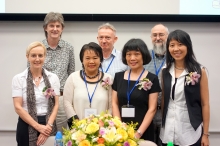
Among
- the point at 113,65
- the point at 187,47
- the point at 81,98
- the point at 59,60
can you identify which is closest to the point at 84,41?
the point at 59,60

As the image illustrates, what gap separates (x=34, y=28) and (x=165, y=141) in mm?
2220

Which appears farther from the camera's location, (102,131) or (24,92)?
(24,92)

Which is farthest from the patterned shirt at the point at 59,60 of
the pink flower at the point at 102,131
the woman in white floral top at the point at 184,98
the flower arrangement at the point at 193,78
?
the pink flower at the point at 102,131

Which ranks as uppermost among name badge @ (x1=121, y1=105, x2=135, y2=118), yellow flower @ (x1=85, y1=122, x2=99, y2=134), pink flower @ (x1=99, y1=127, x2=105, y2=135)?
Answer: yellow flower @ (x1=85, y1=122, x2=99, y2=134)

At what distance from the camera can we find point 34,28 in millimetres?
3594

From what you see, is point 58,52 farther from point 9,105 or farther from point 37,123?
point 9,105

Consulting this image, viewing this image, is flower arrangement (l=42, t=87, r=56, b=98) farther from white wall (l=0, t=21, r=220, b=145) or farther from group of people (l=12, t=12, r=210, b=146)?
white wall (l=0, t=21, r=220, b=145)

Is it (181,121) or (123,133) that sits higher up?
(123,133)

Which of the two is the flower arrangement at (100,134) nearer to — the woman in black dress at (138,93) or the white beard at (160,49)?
the woman in black dress at (138,93)

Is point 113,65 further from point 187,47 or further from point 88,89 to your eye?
point 187,47

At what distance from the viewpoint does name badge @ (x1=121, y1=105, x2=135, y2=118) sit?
2447mm

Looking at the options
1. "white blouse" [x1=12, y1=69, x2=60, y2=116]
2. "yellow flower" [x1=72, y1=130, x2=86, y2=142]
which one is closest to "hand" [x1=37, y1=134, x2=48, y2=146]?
"white blouse" [x1=12, y1=69, x2=60, y2=116]

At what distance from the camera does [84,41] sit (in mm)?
3604

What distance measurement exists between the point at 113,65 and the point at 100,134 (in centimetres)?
151
